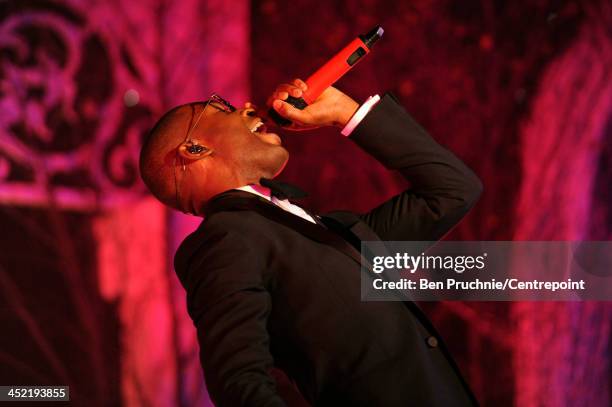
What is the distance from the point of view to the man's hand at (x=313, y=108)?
46.9 inches

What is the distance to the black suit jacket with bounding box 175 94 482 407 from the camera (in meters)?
1.05

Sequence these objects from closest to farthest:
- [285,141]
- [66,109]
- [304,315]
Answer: [304,315] → [66,109] → [285,141]

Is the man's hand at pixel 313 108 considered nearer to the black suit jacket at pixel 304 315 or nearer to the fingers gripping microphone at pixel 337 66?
the fingers gripping microphone at pixel 337 66

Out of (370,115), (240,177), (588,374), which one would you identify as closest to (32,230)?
(240,177)

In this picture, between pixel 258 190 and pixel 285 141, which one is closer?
pixel 258 190

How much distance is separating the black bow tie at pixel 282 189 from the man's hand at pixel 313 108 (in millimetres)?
102

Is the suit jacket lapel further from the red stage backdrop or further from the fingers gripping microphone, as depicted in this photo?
the red stage backdrop

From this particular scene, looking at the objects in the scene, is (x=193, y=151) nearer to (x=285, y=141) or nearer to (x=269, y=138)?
(x=269, y=138)

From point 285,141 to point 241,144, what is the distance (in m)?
1.24

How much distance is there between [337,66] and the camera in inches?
46.1

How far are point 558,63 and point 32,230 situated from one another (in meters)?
1.86

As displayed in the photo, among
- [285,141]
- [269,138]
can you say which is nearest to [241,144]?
[269,138]

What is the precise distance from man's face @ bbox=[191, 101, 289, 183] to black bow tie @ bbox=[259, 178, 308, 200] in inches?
0.9

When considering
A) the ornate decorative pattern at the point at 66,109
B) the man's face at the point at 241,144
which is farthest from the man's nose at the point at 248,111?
the ornate decorative pattern at the point at 66,109
